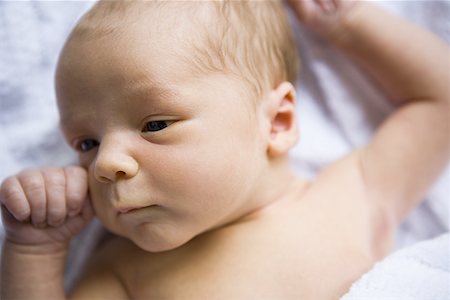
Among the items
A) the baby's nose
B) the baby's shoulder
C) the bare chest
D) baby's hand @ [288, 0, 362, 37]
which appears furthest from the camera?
baby's hand @ [288, 0, 362, 37]

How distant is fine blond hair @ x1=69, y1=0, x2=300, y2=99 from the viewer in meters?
1.08

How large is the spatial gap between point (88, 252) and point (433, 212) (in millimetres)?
837

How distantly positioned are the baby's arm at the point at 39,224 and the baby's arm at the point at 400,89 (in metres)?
0.64

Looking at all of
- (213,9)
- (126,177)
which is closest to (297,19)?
(213,9)

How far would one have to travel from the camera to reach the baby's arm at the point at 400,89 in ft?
4.43

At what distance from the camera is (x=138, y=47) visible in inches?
41.4

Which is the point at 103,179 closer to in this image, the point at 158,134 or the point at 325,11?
the point at 158,134

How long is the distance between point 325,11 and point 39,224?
0.79 m

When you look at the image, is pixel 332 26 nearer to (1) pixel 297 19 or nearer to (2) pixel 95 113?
(1) pixel 297 19

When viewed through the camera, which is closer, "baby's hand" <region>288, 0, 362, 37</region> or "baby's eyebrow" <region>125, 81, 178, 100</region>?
"baby's eyebrow" <region>125, 81, 178, 100</region>

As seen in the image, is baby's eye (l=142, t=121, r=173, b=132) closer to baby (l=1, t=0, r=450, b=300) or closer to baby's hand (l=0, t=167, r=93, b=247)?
baby (l=1, t=0, r=450, b=300)

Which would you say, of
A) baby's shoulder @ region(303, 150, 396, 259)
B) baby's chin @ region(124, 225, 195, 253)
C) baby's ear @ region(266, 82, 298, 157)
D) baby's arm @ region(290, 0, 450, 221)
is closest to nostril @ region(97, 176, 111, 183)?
baby's chin @ region(124, 225, 195, 253)

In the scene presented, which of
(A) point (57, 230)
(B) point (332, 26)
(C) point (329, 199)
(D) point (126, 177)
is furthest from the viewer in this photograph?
(B) point (332, 26)

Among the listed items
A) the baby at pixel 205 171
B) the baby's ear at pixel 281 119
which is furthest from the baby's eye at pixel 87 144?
the baby's ear at pixel 281 119
